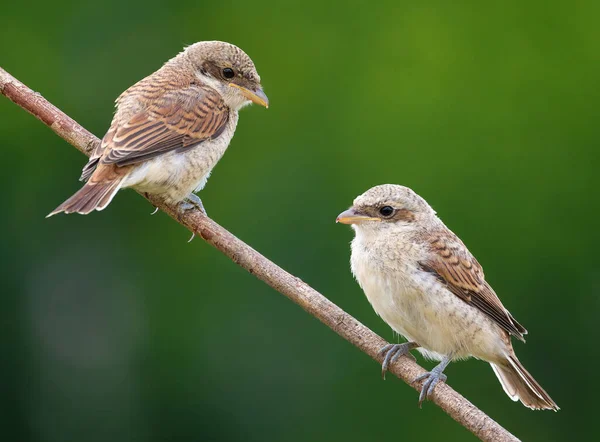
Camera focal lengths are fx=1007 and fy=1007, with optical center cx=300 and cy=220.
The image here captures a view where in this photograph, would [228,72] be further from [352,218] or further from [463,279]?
[463,279]

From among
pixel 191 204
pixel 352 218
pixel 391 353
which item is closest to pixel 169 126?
pixel 191 204

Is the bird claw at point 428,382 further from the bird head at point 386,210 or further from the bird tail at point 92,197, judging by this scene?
the bird tail at point 92,197

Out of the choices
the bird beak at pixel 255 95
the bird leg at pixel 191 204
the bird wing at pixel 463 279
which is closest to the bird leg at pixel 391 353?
the bird wing at pixel 463 279

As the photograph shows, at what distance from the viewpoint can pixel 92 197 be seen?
3.94 m

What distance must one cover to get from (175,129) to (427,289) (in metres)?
1.37

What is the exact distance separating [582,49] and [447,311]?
12.3ft

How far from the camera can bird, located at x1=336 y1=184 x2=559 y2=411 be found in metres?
3.86

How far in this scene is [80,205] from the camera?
3.86 m

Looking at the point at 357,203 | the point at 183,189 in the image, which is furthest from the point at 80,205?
the point at 357,203

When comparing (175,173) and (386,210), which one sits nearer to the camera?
(386,210)

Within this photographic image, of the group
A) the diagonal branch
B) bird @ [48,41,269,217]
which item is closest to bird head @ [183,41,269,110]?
bird @ [48,41,269,217]

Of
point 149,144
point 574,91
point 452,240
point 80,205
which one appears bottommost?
point 80,205

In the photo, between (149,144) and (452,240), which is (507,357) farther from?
(149,144)

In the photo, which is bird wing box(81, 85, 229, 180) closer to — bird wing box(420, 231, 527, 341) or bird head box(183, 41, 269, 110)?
bird head box(183, 41, 269, 110)
